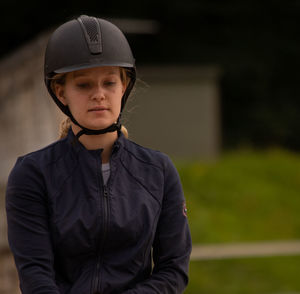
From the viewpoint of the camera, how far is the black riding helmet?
2.05 meters

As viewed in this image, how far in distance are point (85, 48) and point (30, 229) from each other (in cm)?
56

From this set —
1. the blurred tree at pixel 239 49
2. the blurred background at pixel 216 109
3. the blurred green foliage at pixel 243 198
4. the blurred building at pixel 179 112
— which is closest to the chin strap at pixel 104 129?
the blurred background at pixel 216 109

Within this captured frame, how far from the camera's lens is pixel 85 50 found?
206cm

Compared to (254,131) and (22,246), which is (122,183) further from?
(254,131)

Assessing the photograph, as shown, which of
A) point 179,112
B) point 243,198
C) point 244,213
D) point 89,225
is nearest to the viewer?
point 89,225

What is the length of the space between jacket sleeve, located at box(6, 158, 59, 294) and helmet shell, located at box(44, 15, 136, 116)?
27cm

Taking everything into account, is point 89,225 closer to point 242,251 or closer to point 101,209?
point 101,209

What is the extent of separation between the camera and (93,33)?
6.92 ft

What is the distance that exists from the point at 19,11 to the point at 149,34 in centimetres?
387

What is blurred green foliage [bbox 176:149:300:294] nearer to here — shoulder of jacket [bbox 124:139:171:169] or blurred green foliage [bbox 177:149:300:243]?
blurred green foliage [bbox 177:149:300:243]

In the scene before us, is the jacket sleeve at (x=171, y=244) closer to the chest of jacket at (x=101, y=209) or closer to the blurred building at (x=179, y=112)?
the chest of jacket at (x=101, y=209)

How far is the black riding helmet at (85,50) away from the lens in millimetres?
2053

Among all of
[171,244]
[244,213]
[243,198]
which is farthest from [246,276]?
[171,244]

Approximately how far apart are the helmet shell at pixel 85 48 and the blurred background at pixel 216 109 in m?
4.74
